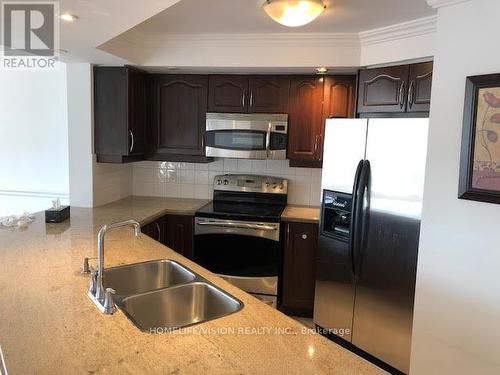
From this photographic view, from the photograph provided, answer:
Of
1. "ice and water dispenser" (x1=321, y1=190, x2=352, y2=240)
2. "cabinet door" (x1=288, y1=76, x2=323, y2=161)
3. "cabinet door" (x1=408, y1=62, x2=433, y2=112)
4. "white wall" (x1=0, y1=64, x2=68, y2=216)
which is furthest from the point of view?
"white wall" (x1=0, y1=64, x2=68, y2=216)

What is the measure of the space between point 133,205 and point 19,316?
2.25 meters

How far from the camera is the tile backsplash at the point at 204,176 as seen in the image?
3820 mm

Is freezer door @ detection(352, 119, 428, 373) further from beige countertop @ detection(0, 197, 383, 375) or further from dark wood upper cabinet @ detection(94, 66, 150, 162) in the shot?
dark wood upper cabinet @ detection(94, 66, 150, 162)

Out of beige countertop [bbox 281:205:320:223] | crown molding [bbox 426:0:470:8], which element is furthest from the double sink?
crown molding [bbox 426:0:470:8]

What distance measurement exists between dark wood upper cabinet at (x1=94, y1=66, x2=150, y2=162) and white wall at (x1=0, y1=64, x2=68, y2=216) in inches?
26.9

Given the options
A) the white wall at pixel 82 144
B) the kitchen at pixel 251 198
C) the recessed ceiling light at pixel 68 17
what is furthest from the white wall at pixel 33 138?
the recessed ceiling light at pixel 68 17

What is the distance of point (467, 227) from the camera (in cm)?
198

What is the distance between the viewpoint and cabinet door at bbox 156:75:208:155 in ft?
11.7

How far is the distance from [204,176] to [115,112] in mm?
1128

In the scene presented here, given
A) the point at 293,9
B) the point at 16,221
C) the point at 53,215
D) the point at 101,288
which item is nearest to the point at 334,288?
the point at 101,288

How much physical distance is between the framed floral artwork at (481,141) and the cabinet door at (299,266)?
1481 millimetres

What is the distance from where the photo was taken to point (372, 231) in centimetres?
261

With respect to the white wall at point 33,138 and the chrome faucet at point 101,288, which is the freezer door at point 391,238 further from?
the white wall at point 33,138

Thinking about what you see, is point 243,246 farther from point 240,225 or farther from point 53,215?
point 53,215
